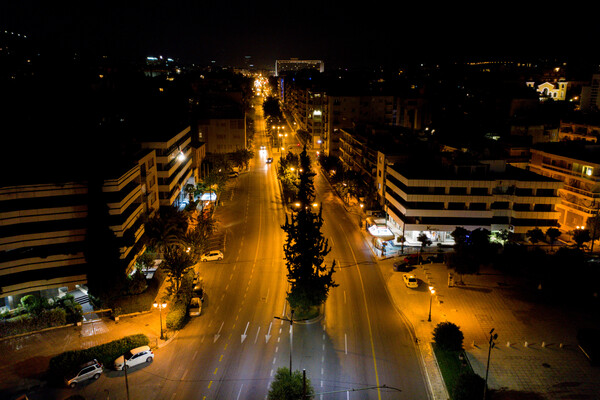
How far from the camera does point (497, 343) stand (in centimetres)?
3378

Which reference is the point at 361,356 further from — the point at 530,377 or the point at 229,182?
the point at 229,182

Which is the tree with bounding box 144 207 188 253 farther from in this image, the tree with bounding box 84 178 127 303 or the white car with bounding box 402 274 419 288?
the white car with bounding box 402 274 419 288

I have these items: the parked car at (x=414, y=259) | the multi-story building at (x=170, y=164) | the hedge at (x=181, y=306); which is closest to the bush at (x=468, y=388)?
the hedge at (x=181, y=306)

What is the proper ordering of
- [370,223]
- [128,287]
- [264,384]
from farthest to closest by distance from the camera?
1. [370,223]
2. [128,287]
3. [264,384]

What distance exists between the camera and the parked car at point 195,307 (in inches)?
1475

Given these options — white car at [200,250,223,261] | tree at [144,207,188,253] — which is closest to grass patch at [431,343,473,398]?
white car at [200,250,223,261]

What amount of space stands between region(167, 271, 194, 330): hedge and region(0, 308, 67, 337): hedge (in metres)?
8.73

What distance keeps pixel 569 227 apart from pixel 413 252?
82.4 ft

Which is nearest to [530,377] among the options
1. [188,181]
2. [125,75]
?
[188,181]

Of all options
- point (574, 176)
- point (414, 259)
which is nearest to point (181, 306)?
point (414, 259)

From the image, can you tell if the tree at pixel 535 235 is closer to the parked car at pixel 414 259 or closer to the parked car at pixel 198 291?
the parked car at pixel 414 259

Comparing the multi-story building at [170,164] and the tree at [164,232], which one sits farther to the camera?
the multi-story building at [170,164]

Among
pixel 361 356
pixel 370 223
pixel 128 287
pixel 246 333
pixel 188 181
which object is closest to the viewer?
pixel 361 356

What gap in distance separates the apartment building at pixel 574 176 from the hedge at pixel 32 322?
186 ft
